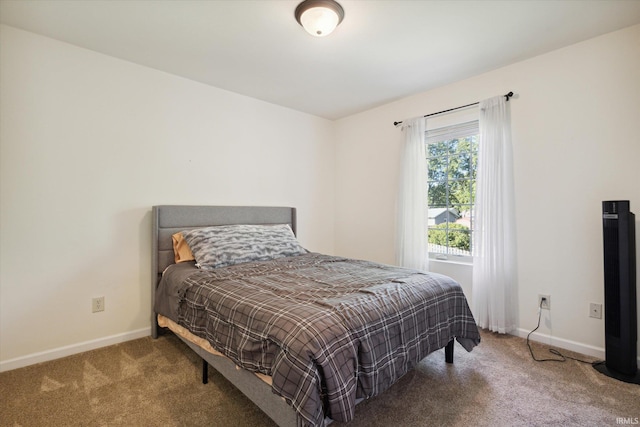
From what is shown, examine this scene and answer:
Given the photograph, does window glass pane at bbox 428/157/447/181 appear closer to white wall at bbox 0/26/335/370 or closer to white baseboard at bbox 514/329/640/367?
white baseboard at bbox 514/329/640/367

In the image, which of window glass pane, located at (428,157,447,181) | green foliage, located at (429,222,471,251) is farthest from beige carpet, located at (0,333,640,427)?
window glass pane, located at (428,157,447,181)

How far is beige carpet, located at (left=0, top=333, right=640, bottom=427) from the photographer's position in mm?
1544

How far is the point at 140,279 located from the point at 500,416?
2.82 metres

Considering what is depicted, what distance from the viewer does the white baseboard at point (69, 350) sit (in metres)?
2.06

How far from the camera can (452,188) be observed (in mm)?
3139

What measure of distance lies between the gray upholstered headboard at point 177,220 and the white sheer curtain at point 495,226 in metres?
2.24

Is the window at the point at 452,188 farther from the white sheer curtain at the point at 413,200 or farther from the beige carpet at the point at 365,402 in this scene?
the beige carpet at the point at 365,402

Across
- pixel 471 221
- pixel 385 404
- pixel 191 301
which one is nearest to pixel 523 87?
pixel 471 221

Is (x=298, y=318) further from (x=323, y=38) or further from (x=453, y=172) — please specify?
(x=453, y=172)

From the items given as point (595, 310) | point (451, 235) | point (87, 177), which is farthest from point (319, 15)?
point (595, 310)

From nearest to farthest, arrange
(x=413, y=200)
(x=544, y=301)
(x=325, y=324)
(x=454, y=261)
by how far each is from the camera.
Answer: (x=325, y=324)
(x=544, y=301)
(x=454, y=261)
(x=413, y=200)

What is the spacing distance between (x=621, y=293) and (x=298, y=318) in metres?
2.18

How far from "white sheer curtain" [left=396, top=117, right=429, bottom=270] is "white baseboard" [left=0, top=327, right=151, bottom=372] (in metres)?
2.67

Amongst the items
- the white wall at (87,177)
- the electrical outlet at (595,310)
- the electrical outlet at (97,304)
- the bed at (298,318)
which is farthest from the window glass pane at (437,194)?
the electrical outlet at (97,304)
